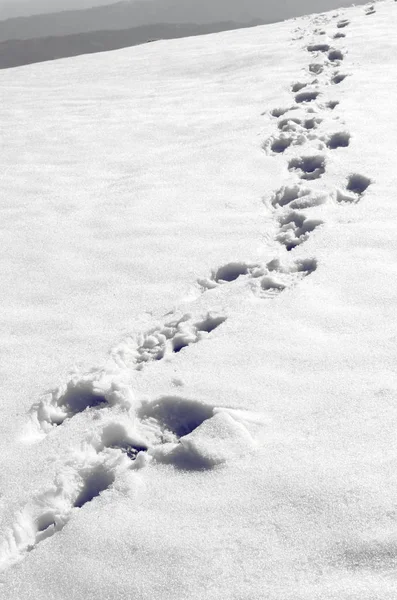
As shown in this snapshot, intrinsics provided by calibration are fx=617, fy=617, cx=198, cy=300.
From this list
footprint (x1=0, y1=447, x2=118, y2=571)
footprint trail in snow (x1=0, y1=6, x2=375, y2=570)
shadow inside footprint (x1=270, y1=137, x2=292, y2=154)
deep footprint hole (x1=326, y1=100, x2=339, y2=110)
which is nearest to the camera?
footprint (x1=0, y1=447, x2=118, y2=571)

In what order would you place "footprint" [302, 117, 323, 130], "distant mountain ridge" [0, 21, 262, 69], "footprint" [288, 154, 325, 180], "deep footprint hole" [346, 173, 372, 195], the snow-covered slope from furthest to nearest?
"distant mountain ridge" [0, 21, 262, 69], "footprint" [302, 117, 323, 130], "footprint" [288, 154, 325, 180], "deep footprint hole" [346, 173, 372, 195], the snow-covered slope

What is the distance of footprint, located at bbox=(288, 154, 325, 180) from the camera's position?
Answer: 345 centimetres

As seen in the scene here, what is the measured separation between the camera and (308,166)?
142 inches

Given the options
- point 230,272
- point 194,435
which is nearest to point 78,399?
point 194,435

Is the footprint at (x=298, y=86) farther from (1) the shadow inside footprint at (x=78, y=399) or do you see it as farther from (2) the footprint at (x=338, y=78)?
(1) the shadow inside footprint at (x=78, y=399)

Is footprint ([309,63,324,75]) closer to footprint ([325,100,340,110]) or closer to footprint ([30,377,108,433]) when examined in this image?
footprint ([325,100,340,110])

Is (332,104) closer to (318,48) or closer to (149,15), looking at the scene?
(318,48)

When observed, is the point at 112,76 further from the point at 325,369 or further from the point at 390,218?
the point at 325,369

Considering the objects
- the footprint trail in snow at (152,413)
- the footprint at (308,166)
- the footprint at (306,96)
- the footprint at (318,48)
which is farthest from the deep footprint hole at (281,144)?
the footprint at (318,48)

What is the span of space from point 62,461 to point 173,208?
1862 mm

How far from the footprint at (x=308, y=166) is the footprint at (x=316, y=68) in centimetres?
226

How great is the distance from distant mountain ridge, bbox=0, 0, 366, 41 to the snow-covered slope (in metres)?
57.8

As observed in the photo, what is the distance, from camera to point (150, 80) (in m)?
6.27

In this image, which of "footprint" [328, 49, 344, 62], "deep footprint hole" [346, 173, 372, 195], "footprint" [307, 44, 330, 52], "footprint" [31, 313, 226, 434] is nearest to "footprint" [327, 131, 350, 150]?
"deep footprint hole" [346, 173, 372, 195]
